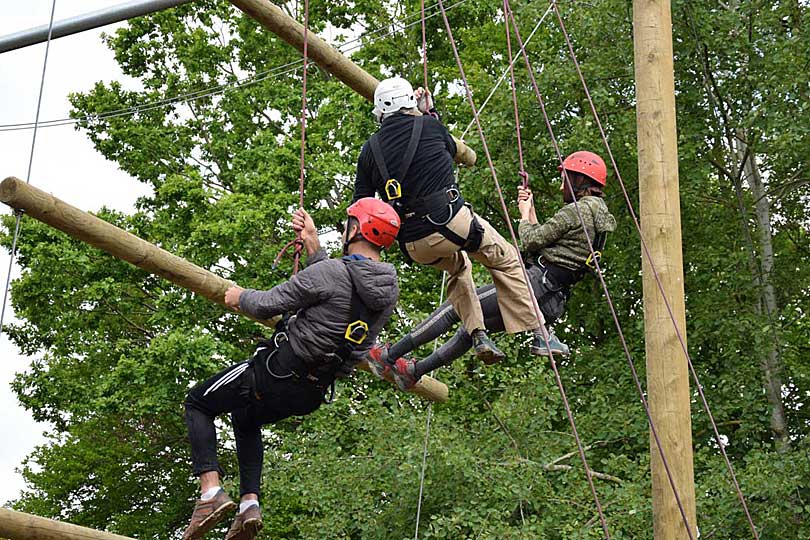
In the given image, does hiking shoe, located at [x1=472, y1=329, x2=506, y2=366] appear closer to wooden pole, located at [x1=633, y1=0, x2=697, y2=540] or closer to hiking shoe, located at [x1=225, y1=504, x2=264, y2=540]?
wooden pole, located at [x1=633, y1=0, x2=697, y2=540]

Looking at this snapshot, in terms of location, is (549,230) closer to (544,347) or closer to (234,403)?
(544,347)

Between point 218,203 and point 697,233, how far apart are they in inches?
206

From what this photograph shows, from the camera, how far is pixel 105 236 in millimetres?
5613

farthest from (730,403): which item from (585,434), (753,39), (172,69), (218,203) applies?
(172,69)

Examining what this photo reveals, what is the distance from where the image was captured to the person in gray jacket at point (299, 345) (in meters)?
4.99

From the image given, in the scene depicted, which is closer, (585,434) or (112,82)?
(585,434)

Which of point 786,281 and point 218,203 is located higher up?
point 218,203

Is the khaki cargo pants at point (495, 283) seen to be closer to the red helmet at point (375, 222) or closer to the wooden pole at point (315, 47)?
the wooden pole at point (315, 47)

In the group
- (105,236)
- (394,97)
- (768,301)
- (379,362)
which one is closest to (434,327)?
(379,362)

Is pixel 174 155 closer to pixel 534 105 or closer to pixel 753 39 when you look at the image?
pixel 534 105

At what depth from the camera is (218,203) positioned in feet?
49.3

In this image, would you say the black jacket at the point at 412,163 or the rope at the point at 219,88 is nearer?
the black jacket at the point at 412,163

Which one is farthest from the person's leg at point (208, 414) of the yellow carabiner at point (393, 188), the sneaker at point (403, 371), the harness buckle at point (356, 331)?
the sneaker at point (403, 371)

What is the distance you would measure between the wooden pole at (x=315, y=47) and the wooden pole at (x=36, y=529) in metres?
2.36
